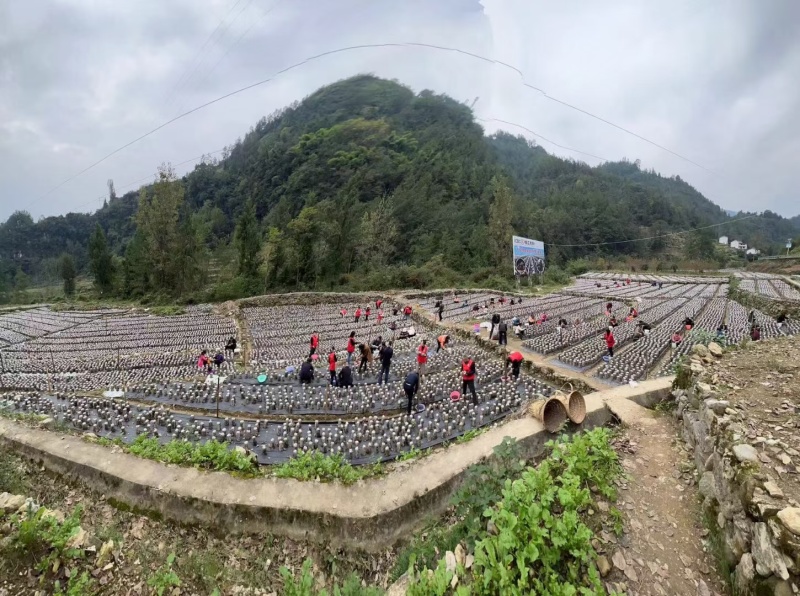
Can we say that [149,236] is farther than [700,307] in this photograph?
Yes

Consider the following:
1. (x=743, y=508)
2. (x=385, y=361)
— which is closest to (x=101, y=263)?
(x=385, y=361)

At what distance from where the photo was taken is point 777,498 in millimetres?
2990

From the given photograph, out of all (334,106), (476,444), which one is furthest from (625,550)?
(334,106)

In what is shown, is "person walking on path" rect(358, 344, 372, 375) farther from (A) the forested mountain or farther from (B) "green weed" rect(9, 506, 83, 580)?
(A) the forested mountain

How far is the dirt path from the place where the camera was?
10.6ft

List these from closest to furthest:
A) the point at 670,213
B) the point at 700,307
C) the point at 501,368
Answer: the point at 501,368
the point at 700,307
the point at 670,213

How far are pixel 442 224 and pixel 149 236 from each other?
37511 millimetres

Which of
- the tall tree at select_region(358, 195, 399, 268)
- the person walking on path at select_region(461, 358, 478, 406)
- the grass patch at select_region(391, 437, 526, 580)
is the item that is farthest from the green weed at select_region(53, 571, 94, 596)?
the tall tree at select_region(358, 195, 399, 268)

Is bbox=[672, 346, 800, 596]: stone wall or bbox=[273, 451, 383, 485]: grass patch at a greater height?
bbox=[672, 346, 800, 596]: stone wall

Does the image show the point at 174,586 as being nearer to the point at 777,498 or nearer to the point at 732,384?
the point at 777,498

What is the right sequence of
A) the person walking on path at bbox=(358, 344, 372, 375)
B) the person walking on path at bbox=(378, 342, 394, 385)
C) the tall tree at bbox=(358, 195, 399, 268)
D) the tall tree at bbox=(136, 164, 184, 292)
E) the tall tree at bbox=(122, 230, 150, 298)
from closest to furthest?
the person walking on path at bbox=(378, 342, 394, 385) → the person walking on path at bbox=(358, 344, 372, 375) → the tall tree at bbox=(136, 164, 184, 292) → the tall tree at bbox=(122, 230, 150, 298) → the tall tree at bbox=(358, 195, 399, 268)

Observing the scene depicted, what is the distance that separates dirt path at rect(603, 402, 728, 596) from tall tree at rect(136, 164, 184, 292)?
43413 millimetres

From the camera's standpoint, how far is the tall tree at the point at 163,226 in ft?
126

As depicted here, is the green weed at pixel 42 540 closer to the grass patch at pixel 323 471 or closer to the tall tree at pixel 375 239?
the grass patch at pixel 323 471
